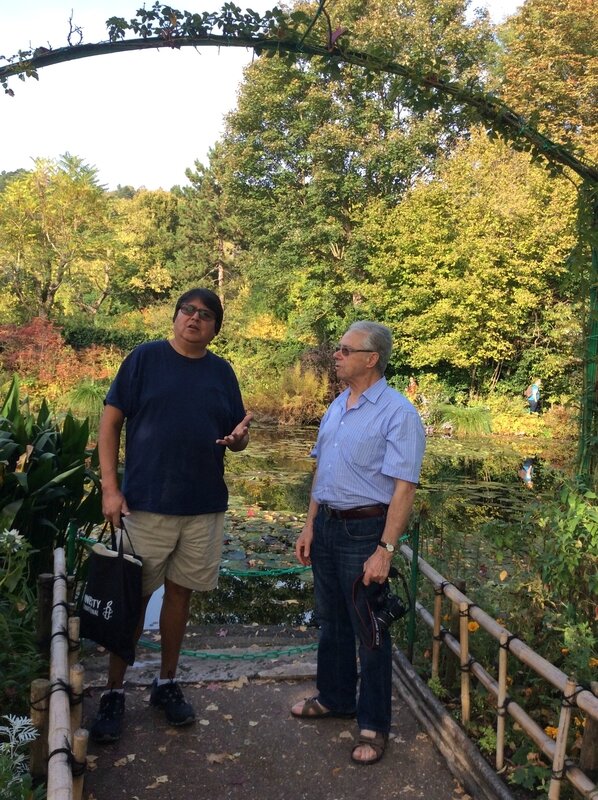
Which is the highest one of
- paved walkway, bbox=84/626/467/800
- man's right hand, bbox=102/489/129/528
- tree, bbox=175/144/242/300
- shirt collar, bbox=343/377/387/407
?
tree, bbox=175/144/242/300

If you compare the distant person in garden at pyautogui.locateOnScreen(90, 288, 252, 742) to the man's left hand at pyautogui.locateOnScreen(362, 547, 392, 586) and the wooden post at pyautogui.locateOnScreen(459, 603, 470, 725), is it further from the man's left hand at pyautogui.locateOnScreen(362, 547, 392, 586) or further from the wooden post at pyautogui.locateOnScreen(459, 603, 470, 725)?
the wooden post at pyautogui.locateOnScreen(459, 603, 470, 725)

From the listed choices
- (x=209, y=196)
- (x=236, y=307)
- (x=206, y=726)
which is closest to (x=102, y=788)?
(x=206, y=726)

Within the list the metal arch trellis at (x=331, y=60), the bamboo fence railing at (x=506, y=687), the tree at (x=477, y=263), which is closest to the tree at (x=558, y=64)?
the tree at (x=477, y=263)

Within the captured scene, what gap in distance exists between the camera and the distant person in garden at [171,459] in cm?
274

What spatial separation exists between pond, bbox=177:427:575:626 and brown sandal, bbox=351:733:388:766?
1.14 m

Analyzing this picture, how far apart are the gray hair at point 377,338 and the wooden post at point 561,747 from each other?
1281 millimetres

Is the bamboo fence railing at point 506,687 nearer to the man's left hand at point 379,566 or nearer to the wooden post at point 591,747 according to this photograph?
the wooden post at point 591,747

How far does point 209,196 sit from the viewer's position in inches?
1448

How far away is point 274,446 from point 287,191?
12.4 m

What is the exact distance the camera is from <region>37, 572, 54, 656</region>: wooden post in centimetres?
267

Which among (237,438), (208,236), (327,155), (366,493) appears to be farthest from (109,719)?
(208,236)

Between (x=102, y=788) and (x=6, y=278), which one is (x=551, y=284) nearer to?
(x=6, y=278)

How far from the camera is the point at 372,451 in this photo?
267cm

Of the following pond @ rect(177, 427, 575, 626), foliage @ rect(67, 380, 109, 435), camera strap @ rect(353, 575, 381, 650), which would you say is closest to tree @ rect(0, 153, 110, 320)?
foliage @ rect(67, 380, 109, 435)
